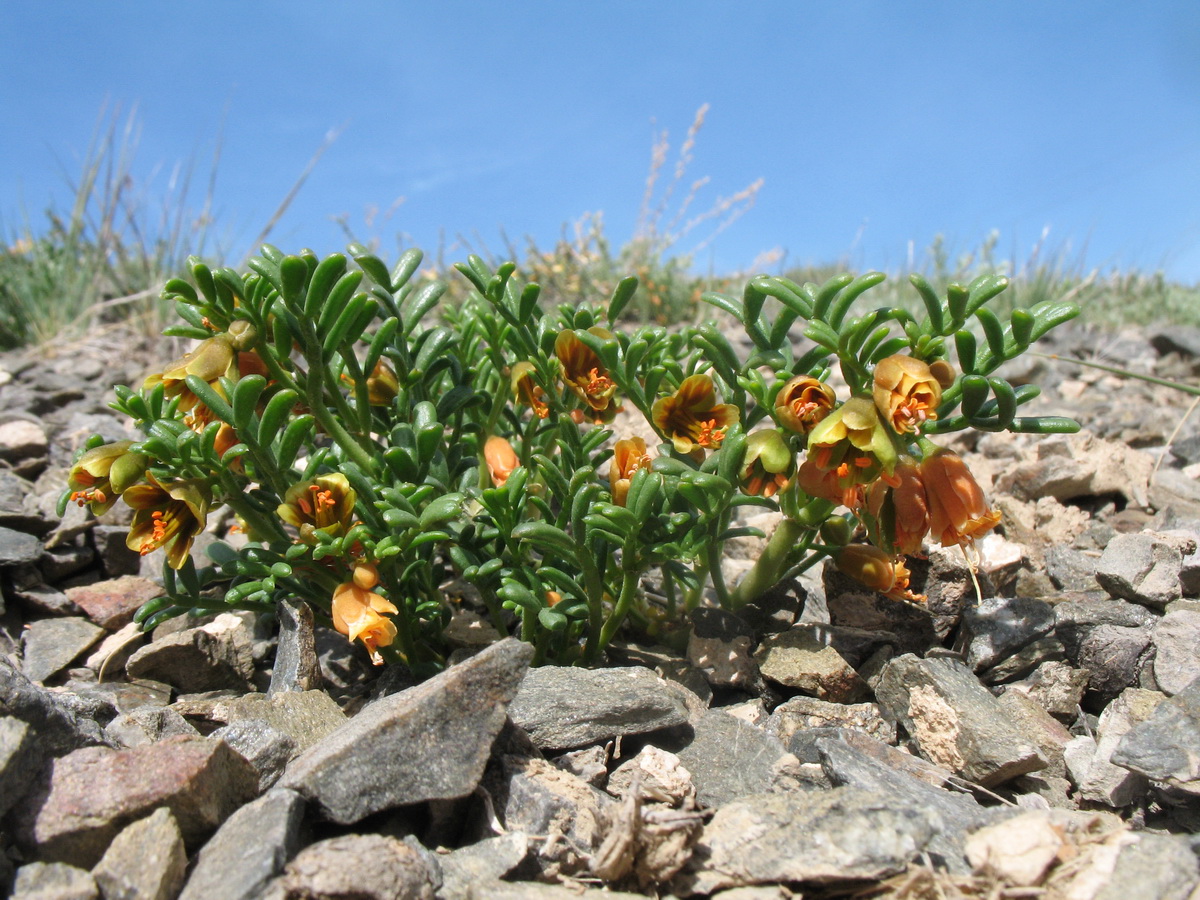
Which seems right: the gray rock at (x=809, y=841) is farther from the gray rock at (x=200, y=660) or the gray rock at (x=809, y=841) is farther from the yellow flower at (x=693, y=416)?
the gray rock at (x=200, y=660)

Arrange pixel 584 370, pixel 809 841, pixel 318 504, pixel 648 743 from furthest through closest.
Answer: pixel 584 370 < pixel 648 743 < pixel 318 504 < pixel 809 841

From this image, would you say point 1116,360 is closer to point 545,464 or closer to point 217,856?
point 545,464

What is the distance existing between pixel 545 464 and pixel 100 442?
3.49 feet

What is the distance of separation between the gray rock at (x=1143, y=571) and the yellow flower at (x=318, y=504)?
2266 millimetres

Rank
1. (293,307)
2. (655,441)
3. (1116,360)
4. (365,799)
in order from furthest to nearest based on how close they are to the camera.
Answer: (1116,360), (655,441), (293,307), (365,799)

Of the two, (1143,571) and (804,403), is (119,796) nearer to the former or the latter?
(804,403)

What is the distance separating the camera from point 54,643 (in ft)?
8.85

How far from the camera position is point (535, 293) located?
2.20m

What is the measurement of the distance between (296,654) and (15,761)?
0.83 m

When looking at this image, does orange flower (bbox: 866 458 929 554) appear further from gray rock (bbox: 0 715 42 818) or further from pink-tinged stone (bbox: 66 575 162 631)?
pink-tinged stone (bbox: 66 575 162 631)

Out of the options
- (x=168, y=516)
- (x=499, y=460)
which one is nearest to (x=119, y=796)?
(x=168, y=516)

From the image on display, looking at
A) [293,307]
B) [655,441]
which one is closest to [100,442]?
[293,307]

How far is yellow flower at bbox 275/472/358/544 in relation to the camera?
2.01 meters

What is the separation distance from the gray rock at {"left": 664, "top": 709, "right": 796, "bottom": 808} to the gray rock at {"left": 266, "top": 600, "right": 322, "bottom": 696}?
1.01 m
